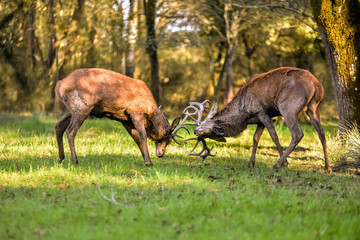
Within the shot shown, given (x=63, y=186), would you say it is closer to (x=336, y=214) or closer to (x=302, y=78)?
(x=336, y=214)

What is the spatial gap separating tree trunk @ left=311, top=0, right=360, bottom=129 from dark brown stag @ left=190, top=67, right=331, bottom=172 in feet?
5.78

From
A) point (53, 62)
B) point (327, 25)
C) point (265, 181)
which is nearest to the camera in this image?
point (265, 181)

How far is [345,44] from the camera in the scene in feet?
34.5

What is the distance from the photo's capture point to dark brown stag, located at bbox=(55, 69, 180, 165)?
868 cm

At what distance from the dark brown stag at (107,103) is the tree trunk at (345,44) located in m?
4.35

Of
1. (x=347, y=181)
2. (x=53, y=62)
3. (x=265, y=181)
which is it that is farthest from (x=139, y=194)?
(x=53, y=62)

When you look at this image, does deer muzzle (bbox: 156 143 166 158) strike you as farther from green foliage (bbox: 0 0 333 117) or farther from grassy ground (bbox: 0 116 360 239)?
green foliage (bbox: 0 0 333 117)

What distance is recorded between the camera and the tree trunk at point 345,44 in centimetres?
1046

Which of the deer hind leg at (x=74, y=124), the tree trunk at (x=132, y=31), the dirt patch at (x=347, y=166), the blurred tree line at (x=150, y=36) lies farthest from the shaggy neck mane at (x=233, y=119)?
the tree trunk at (x=132, y=31)

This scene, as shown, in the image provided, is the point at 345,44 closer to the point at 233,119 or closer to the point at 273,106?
the point at 273,106

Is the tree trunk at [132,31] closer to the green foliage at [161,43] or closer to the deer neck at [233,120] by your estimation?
the green foliage at [161,43]

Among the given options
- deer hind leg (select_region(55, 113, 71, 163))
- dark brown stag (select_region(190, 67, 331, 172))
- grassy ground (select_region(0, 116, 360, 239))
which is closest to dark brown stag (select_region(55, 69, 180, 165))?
deer hind leg (select_region(55, 113, 71, 163))

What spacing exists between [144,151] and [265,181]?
2628 mm

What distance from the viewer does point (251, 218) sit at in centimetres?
535
